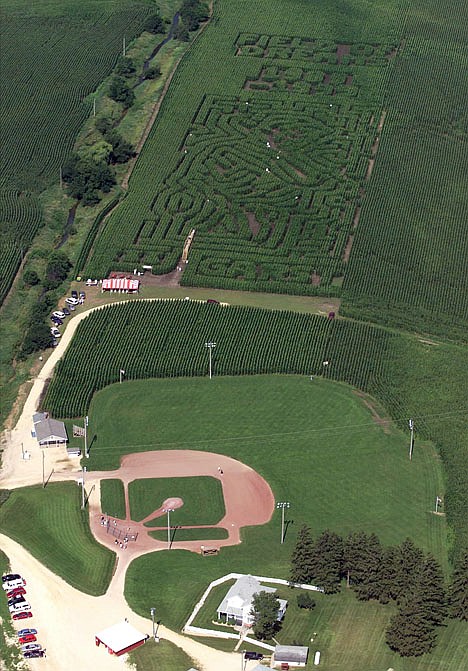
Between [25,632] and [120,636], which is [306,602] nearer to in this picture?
[120,636]

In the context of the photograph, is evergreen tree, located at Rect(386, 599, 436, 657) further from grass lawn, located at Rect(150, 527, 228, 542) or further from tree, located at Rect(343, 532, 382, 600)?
grass lawn, located at Rect(150, 527, 228, 542)

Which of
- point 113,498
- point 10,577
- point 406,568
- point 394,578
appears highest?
point 406,568

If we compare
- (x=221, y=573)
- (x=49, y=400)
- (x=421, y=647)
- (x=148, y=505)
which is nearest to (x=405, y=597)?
(x=421, y=647)

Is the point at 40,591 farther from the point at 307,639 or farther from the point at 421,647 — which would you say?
the point at 421,647

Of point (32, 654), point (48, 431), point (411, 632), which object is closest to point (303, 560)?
point (411, 632)

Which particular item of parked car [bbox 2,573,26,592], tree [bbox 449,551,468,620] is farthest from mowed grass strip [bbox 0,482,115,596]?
tree [bbox 449,551,468,620]

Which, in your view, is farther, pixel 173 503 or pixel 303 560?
pixel 173 503

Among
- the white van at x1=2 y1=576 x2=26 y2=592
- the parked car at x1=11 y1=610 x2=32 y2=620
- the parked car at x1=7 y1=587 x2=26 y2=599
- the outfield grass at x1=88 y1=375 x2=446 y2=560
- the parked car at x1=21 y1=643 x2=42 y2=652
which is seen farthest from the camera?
the outfield grass at x1=88 y1=375 x2=446 y2=560
